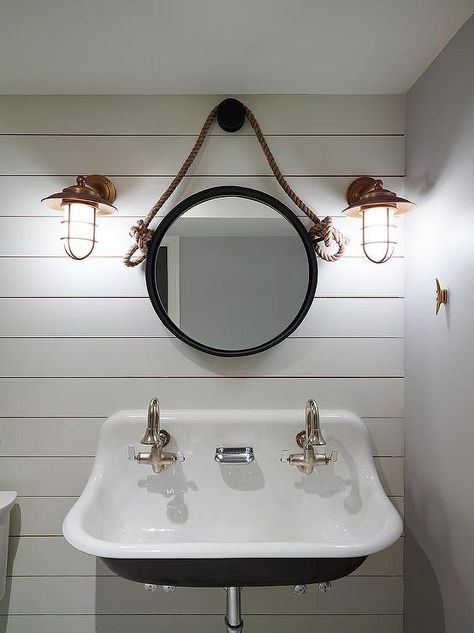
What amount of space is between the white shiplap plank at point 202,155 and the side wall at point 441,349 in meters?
0.14

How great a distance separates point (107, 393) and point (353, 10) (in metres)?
1.33

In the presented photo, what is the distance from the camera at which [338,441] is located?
1598 millimetres

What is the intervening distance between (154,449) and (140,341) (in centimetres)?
36

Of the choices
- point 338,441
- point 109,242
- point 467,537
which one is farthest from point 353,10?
point 467,537

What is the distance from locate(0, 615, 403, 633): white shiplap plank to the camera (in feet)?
5.40

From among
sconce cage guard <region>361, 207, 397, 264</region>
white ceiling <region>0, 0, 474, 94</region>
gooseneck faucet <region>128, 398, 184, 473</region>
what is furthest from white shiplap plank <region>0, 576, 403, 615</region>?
white ceiling <region>0, 0, 474, 94</region>

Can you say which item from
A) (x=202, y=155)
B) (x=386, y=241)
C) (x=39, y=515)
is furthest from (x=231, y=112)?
(x=39, y=515)

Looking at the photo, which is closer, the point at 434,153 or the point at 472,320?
the point at 472,320

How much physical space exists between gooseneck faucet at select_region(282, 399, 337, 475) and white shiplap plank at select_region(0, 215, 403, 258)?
21.8 inches

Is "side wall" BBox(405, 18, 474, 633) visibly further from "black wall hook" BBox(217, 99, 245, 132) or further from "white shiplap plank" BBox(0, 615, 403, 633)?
"black wall hook" BBox(217, 99, 245, 132)

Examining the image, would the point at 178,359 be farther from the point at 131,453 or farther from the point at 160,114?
the point at 160,114

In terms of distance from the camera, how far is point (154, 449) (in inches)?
58.4

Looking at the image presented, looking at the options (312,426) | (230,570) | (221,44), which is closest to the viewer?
(230,570)

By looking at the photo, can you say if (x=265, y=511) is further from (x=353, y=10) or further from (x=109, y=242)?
(x=353, y=10)
